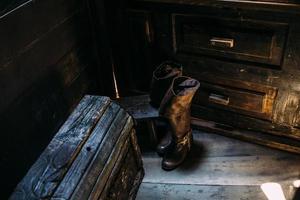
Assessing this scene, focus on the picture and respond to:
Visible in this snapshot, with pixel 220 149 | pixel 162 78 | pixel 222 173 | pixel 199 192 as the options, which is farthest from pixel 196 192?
pixel 162 78

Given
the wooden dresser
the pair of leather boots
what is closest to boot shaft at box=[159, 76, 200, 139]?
the pair of leather boots

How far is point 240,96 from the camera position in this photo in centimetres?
167

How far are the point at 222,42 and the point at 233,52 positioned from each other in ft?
0.24

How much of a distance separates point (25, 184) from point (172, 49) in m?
0.90

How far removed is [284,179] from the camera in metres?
1.61

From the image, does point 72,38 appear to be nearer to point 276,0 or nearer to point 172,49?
point 172,49

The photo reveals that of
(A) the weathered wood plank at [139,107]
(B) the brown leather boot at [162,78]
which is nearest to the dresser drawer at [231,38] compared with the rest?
(B) the brown leather boot at [162,78]

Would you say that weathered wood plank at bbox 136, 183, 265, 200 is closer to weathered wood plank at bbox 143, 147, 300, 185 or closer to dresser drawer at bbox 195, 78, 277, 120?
weathered wood plank at bbox 143, 147, 300, 185

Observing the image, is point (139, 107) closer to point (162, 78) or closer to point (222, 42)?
point (162, 78)

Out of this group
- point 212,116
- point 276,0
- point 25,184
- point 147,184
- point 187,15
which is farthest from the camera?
point 212,116

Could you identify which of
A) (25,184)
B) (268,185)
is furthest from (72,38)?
(268,185)

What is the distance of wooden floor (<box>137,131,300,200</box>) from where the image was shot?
1.59 metres

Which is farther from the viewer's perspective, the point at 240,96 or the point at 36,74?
the point at 240,96

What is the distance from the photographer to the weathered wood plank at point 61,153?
115cm
